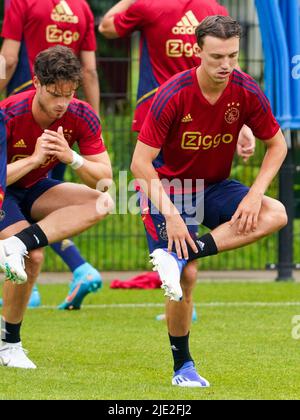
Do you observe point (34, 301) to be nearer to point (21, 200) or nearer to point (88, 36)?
point (88, 36)

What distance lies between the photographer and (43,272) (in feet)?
42.4

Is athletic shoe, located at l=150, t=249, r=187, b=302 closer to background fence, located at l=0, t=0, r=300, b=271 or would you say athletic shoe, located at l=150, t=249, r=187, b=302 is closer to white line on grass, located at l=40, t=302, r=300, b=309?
white line on grass, located at l=40, t=302, r=300, b=309

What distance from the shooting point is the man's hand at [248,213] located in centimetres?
652

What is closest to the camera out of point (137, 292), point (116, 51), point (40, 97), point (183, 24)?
point (40, 97)

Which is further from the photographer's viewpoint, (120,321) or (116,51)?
(116,51)

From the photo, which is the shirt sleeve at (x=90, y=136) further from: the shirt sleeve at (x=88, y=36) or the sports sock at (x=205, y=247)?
the shirt sleeve at (x=88, y=36)

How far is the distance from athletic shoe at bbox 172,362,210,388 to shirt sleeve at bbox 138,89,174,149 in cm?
121

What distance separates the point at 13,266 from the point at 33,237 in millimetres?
427

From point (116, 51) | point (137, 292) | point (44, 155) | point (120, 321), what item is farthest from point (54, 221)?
point (116, 51)

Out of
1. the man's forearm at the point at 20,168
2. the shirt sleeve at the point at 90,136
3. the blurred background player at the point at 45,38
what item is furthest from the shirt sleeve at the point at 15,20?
the man's forearm at the point at 20,168

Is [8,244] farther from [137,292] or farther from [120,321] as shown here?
[137,292]

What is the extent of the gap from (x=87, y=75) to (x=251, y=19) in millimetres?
3729

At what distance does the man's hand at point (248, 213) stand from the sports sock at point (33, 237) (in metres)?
1.19

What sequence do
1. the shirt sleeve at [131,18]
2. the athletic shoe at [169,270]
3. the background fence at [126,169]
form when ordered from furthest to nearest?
Answer: the background fence at [126,169] < the shirt sleeve at [131,18] < the athletic shoe at [169,270]
